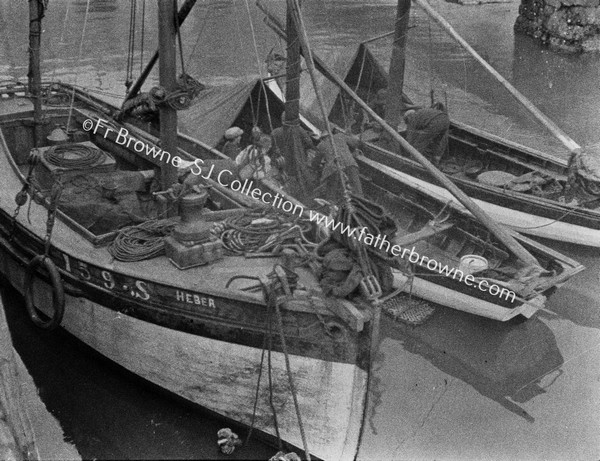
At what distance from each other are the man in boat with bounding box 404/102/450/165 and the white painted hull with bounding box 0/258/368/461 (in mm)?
7034

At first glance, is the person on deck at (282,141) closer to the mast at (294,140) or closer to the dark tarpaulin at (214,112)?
the mast at (294,140)

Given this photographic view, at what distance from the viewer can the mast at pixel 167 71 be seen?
816 centimetres

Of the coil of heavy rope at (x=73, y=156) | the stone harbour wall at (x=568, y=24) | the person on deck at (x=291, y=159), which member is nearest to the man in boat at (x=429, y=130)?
the person on deck at (x=291, y=159)

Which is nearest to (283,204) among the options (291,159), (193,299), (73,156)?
(193,299)

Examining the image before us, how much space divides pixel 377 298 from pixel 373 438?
258 centimetres

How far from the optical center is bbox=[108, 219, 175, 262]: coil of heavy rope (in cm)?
779

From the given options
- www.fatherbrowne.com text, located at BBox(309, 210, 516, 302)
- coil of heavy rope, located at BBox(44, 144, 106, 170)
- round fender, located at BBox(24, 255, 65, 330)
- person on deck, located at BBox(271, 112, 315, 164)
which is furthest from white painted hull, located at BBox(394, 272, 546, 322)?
coil of heavy rope, located at BBox(44, 144, 106, 170)

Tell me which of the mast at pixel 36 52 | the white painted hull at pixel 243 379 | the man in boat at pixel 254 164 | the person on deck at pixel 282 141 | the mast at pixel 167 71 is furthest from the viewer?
the person on deck at pixel 282 141

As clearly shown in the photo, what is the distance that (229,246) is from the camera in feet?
26.1

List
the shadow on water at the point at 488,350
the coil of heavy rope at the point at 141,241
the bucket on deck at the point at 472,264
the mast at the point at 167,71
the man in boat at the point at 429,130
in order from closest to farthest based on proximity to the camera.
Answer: the coil of heavy rope at the point at 141,241, the mast at the point at 167,71, the shadow on water at the point at 488,350, the bucket on deck at the point at 472,264, the man in boat at the point at 429,130

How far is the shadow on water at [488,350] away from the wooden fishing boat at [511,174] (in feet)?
6.55

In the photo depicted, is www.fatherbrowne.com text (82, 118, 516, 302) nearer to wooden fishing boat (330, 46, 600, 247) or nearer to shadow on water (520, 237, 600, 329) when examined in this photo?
shadow on water (520, 237, 600, 329)

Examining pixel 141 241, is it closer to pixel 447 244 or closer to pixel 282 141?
pixel 282 141

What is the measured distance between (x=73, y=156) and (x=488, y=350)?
23.0 ft
